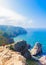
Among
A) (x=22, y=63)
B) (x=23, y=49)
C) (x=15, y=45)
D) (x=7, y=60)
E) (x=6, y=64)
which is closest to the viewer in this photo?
(x=22, y=63)

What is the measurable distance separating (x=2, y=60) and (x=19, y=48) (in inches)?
1941

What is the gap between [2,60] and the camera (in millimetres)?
37031

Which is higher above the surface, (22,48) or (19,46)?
(19,46)

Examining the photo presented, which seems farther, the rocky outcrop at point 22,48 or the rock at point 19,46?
the rocky outcrop at point 22,48

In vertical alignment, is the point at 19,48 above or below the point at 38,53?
above

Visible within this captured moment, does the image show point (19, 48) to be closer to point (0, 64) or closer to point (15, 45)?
point (15, 45)

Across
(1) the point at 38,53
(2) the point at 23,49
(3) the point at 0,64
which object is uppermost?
(3) the point at 0,64

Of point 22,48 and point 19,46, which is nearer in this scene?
point 19,46

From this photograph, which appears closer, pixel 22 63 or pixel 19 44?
pixel 22 63

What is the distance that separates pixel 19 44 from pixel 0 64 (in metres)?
52.7

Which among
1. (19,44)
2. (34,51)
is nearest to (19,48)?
(19,44)

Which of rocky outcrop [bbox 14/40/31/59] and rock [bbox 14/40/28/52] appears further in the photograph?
rocky outcrop [bbox 14/40/31/59]

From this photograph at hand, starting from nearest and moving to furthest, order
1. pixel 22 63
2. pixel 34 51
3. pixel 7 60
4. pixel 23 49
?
pixel 22 63 < pixel 7 60 < pixel 23 49 < pixel 34 51

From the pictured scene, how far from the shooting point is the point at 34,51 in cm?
13062
